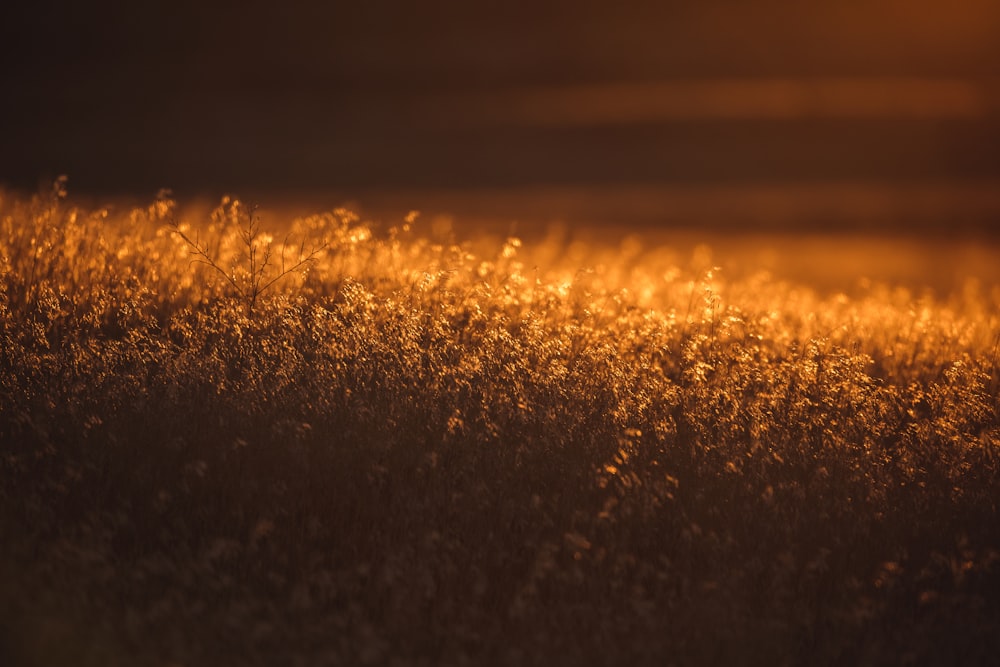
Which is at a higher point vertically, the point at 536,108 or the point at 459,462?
the point at 536,108

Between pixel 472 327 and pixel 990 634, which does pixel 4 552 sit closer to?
pixel 472 327

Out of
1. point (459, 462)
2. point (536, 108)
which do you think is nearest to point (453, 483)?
point (459, 462)

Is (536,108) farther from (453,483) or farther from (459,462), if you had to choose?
(453,483)

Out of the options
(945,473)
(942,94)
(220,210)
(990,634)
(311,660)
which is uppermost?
(942,94)

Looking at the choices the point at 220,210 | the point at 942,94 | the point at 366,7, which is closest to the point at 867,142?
the point at 942,94

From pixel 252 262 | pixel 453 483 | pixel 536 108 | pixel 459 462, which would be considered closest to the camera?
pixel 453 483

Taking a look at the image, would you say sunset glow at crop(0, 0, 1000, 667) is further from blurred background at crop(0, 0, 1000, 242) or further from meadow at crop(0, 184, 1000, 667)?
blurred background at crop(0, 0, 1000, 242)

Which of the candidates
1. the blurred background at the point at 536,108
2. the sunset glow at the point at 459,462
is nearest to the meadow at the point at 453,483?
the sunset glow at the point at 459,462
